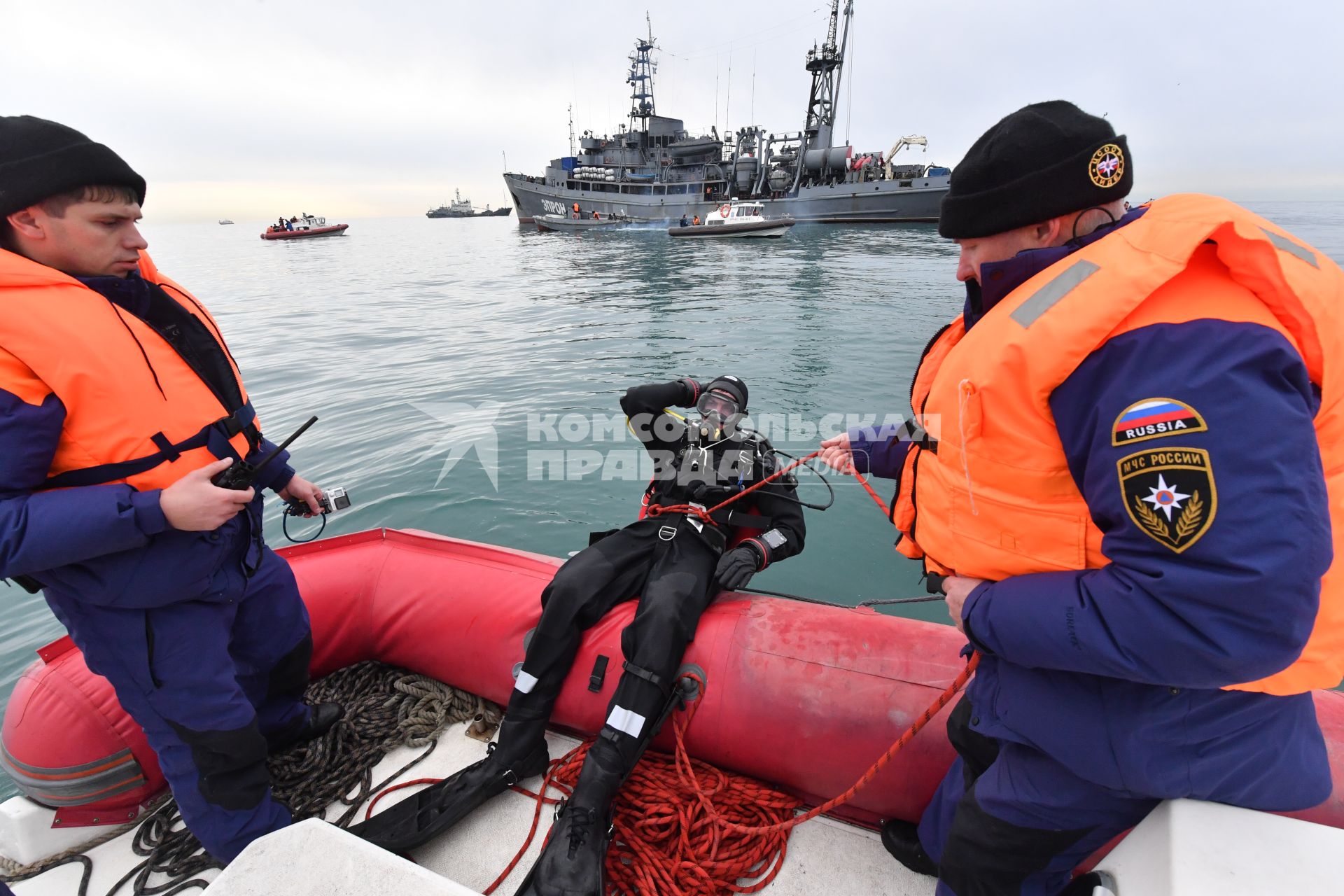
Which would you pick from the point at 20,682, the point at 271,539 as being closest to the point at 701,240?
the point at 271,539

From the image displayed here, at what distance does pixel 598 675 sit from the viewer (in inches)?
92.2

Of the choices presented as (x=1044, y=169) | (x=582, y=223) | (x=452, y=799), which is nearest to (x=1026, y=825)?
(x=1044, y=169)

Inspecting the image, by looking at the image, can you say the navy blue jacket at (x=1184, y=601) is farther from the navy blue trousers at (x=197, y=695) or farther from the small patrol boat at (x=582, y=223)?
the small patrol boat at (x=582, y=223)

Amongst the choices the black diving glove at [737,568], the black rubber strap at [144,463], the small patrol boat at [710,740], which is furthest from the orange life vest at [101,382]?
the black diving glove at [737,568]

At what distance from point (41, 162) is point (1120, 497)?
2547 mm

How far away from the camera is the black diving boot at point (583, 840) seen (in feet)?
6.03

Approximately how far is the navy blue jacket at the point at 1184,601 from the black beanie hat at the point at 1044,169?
0.09m

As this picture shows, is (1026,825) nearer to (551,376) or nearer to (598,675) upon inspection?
(598,675)

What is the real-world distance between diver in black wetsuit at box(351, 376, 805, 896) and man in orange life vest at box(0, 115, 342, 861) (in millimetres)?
637

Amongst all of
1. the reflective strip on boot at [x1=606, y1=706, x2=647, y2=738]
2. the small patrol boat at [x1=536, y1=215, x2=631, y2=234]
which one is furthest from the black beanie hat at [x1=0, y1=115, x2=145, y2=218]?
the small patrol boat at [x1=536, y1=215, x2=631, y2=234]

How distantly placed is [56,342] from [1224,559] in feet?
8.33

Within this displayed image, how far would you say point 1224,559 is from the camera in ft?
2.89

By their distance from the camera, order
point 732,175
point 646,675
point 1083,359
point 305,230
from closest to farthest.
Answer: point 1083,359 < point 646,675 < point 732,175 < point 305,230

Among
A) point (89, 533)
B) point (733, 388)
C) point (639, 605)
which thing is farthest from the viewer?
point (733, 388)
